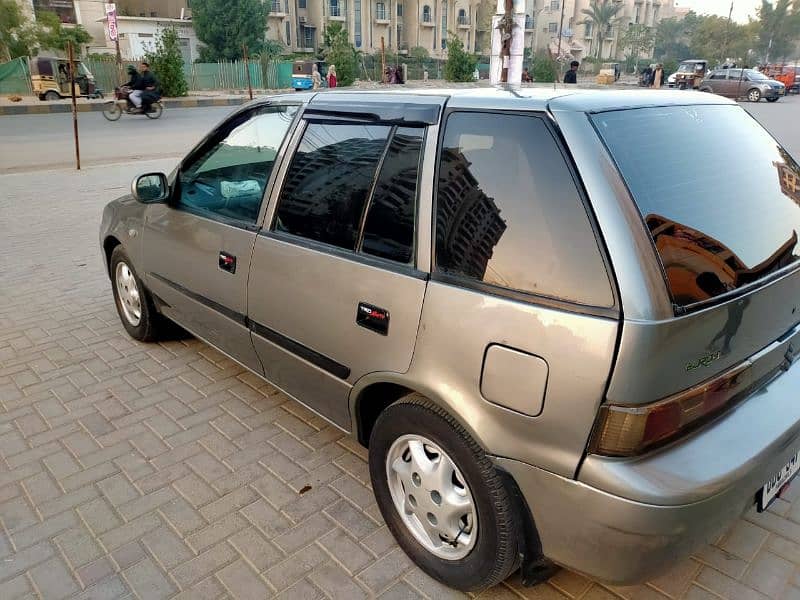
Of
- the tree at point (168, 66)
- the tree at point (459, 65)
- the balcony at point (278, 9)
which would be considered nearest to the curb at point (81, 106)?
the tree at point (168, 66)

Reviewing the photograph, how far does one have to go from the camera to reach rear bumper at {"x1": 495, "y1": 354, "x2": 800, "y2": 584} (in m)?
1.65

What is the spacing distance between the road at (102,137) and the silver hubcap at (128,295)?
8.70 metres

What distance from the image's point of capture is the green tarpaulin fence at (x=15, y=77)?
27516mm

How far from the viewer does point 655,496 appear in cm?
163

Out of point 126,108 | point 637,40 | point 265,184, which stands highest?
point 637,40

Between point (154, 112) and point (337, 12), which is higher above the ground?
point (337, 12)

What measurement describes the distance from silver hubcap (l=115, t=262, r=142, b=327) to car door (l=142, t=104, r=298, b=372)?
509 mm

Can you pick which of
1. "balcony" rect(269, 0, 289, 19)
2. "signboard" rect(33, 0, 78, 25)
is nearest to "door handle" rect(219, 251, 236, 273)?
"signboard" rect(33, 0, 78, 25)

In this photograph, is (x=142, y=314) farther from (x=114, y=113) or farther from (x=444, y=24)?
(x=444, y=24)

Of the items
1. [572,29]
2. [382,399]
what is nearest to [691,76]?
[382,399]

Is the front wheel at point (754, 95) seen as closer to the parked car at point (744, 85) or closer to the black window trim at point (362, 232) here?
the parked car at point (744, 85)

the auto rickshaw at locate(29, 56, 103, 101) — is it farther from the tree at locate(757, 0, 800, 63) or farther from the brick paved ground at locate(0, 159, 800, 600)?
the tree at locate(757, 0, 800, 63)

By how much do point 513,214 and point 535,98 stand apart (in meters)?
0.41

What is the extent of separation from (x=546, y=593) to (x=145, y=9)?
205 ft
